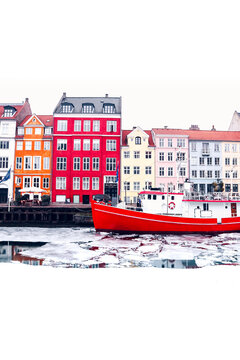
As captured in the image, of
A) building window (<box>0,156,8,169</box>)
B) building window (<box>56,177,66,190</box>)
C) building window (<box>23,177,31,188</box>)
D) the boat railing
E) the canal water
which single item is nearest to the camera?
the canal water

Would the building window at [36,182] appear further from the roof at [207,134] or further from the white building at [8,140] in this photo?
the roof at [207,134]

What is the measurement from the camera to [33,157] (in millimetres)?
14469

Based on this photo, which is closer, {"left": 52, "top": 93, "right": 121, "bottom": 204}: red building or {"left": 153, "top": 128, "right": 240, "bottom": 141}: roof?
{"left": 153, "top": 128, "right": 240, "bottom": 141}: roof

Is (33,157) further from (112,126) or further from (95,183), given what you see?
(112,126)

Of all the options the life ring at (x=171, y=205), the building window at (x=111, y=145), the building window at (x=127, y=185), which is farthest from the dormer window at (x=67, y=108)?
the life ring at (x=171, y=205)

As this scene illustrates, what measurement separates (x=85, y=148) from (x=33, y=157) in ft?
11.5

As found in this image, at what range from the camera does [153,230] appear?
1102 cm

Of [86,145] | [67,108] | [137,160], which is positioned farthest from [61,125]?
[137,160]

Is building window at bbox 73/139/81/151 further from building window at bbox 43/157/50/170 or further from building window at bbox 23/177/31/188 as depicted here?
building window at bbox 23/177/31/188

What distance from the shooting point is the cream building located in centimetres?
1494

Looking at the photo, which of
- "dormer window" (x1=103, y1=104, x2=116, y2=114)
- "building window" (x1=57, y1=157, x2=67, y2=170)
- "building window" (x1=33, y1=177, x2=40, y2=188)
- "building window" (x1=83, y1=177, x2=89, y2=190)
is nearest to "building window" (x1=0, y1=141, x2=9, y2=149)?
"building window" (x1=33, y1=177, x2=40, y2=188)

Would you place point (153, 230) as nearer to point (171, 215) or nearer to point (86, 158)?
point (171, 215)

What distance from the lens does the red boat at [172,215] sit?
11.0 m

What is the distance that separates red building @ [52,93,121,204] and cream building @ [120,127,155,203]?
581 millimetres
